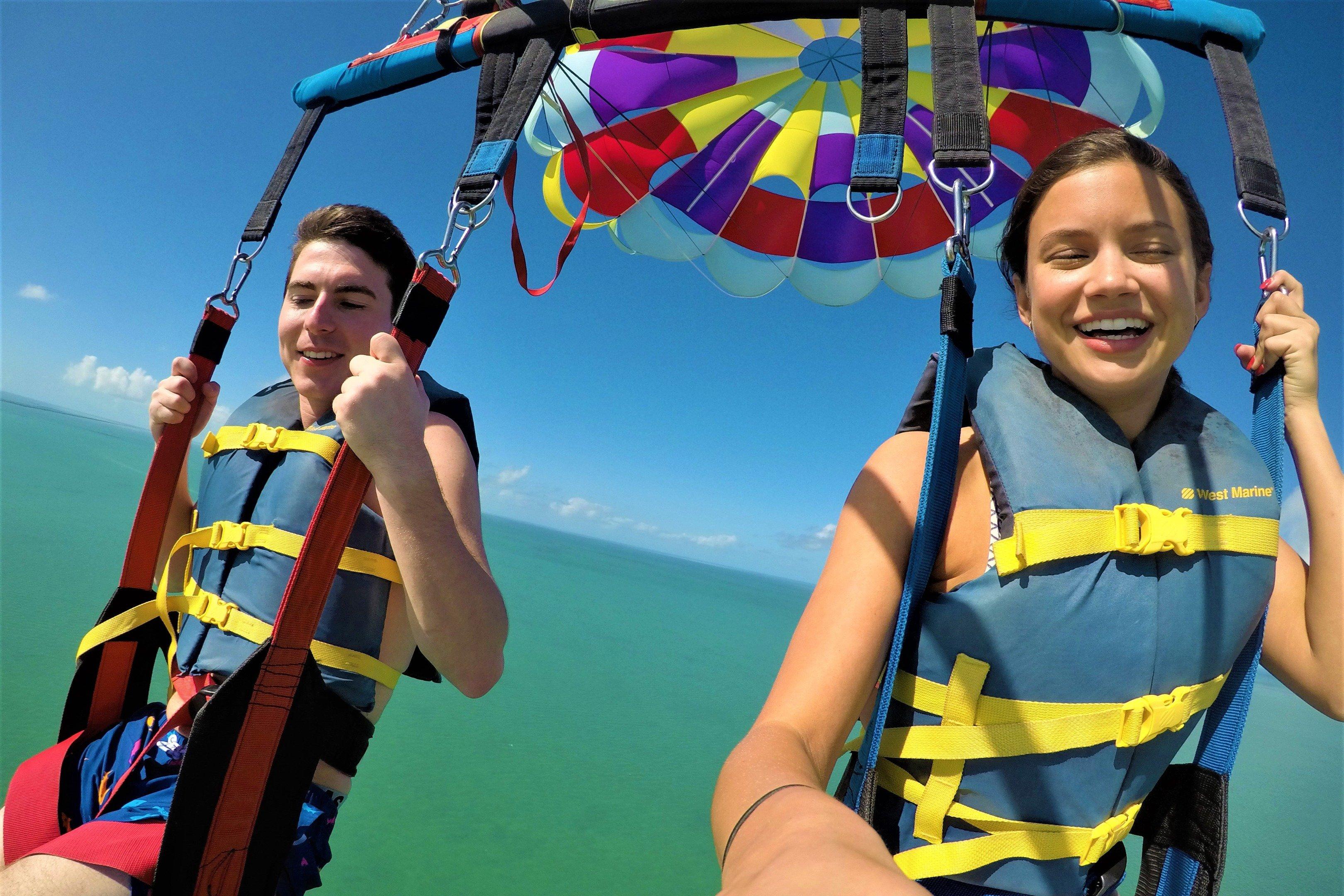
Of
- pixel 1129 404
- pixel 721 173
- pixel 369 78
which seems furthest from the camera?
pixel 721 173

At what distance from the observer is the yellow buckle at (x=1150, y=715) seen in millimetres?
1188

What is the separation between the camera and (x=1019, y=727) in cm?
115

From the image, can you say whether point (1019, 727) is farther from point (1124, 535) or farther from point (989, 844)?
point (1124, 535)

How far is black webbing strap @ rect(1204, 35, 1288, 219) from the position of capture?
4.55ft

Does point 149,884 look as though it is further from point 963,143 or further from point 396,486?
point 963,143

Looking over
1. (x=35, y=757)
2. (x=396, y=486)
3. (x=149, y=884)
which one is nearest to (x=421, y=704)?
(x=35, y=757)

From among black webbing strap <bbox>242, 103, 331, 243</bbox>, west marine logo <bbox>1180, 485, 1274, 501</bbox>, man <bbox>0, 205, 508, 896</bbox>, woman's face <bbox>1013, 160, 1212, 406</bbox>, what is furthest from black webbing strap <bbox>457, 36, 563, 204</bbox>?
west marine logo <bbox>1180, 485, 1274, 501</bbox>

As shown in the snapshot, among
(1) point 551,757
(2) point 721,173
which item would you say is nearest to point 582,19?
(2) point 721,173

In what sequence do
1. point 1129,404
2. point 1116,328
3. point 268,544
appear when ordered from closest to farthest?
1. point 1116,328
2. point 1129,404
3. point 268,544

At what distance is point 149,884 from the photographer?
1459 millimetres

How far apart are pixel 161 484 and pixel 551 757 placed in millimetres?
5603

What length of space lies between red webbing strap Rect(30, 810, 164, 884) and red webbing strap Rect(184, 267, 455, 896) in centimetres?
20

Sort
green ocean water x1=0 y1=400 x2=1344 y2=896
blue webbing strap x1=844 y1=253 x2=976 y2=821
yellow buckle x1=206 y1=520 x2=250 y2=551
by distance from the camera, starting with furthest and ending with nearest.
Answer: green ocean water x1=0 y1=400 x2=1344 y2=896 < yellow buckle x1=206 y1=520 x2=250 y2=551 < blue webbing strap x1=844 y1=253 x2=976 y2=821

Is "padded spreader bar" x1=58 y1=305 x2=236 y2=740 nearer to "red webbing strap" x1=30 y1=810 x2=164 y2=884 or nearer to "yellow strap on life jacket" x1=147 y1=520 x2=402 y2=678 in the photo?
"yellow strap on life jacket" x1=147 y1=520 x2=402 y2=678
